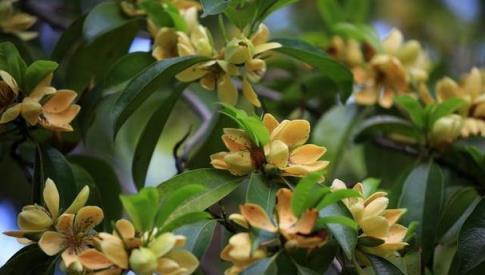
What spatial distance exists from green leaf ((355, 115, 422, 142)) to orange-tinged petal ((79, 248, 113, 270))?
27.6 inches

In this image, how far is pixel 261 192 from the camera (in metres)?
0.92

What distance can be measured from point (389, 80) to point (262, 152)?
0.59 meters

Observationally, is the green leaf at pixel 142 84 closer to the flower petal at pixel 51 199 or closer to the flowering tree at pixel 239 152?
the flowering tree at pixel 239 152

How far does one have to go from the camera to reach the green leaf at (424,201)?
115 centimetres

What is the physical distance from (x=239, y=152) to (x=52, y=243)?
0.25m

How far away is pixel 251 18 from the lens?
1098 mm

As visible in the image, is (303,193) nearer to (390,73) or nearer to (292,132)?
(292,132)

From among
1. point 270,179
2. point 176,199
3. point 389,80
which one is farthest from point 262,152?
point 389,80

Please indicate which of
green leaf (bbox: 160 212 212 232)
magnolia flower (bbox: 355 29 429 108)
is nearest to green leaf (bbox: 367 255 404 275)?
green leaf (bbox: 160 212 212 232)

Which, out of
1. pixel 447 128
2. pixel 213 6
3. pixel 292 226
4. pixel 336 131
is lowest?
pixel 336 131

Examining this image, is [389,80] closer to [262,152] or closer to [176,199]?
[262,152]

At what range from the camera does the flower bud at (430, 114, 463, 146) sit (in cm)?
129

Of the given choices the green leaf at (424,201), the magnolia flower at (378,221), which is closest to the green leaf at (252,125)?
the magnolia flower at (378,221)

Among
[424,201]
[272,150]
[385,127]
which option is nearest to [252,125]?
[272,150]
